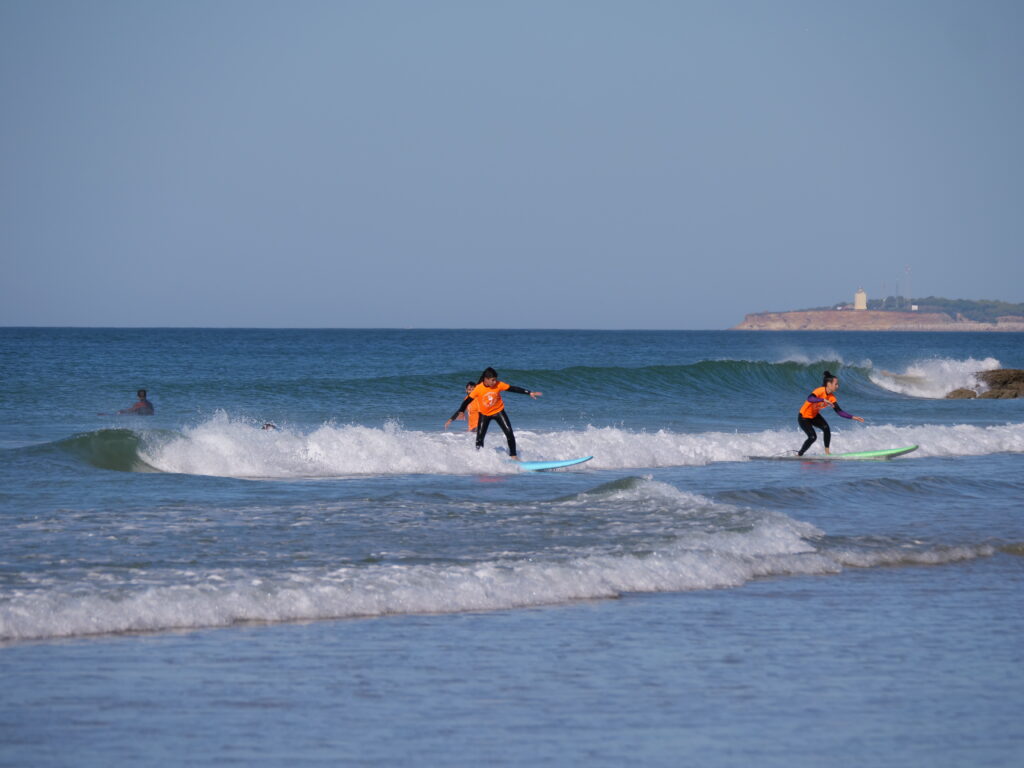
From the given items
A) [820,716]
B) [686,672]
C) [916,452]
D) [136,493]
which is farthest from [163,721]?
[916,452]

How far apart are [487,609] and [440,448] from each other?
1102cm

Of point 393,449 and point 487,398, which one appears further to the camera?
point 393,449

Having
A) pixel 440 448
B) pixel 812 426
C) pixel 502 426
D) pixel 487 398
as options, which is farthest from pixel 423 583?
pixel 812 426

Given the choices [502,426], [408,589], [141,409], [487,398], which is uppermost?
[487,398]

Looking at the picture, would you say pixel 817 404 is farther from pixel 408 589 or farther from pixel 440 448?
pixel 408 589

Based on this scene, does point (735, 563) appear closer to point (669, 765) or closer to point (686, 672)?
point (686, 672)

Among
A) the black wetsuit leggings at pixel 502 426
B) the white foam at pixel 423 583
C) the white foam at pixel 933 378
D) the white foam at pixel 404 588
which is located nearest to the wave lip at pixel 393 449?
the black wetsuit leggings at pixel 502 426

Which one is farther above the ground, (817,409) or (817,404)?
(817,404)

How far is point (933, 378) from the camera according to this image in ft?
162

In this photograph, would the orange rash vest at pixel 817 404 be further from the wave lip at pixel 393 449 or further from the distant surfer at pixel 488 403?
the distant surfer at pixel 488 403

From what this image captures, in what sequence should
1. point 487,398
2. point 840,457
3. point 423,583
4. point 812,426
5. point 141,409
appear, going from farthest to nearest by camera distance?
point 141,409 → point 812,426 → point 840,457 → point 487,398 → point 423,583

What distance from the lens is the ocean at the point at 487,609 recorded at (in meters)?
5.62

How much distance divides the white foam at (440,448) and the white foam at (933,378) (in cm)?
2259

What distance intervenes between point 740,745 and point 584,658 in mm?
1668
